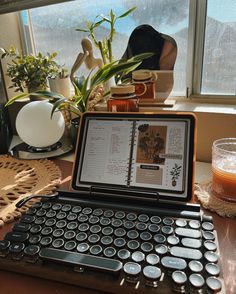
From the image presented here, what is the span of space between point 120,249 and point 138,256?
0.11 ft

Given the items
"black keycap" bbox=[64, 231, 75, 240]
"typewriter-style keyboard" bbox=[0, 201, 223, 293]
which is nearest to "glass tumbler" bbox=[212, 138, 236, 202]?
"typewriter-style keyboard" bbox=[0, 201, 223, 293]

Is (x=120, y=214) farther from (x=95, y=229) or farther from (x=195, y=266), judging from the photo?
(x=195, y=266)

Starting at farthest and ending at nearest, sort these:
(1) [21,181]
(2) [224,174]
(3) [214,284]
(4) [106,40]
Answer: (4) [106,40]
(1) [21,181]
(2) [224,174]
(3) [214,284]

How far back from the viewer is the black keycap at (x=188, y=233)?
1.45 ft

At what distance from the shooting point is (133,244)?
43 centimetres

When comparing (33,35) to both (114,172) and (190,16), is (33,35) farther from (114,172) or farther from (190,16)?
(114,172)

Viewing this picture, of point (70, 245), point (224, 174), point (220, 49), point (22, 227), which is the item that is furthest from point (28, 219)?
point (220, 49)

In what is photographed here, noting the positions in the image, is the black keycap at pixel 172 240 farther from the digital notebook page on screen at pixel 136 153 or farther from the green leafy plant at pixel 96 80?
the green leafy plant at pixel 96 80

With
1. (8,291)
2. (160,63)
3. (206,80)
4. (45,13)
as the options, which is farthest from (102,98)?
(8,291)

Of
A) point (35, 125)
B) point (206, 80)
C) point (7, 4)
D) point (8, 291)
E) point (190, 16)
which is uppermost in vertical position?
point (7, 4)

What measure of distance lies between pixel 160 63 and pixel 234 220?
1.86ft

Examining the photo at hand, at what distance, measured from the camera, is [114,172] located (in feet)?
1.96

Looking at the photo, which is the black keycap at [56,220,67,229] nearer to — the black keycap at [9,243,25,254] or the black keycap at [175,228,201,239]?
the black keycap at [9,243,25,254]

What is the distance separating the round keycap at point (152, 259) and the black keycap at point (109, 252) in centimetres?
6
